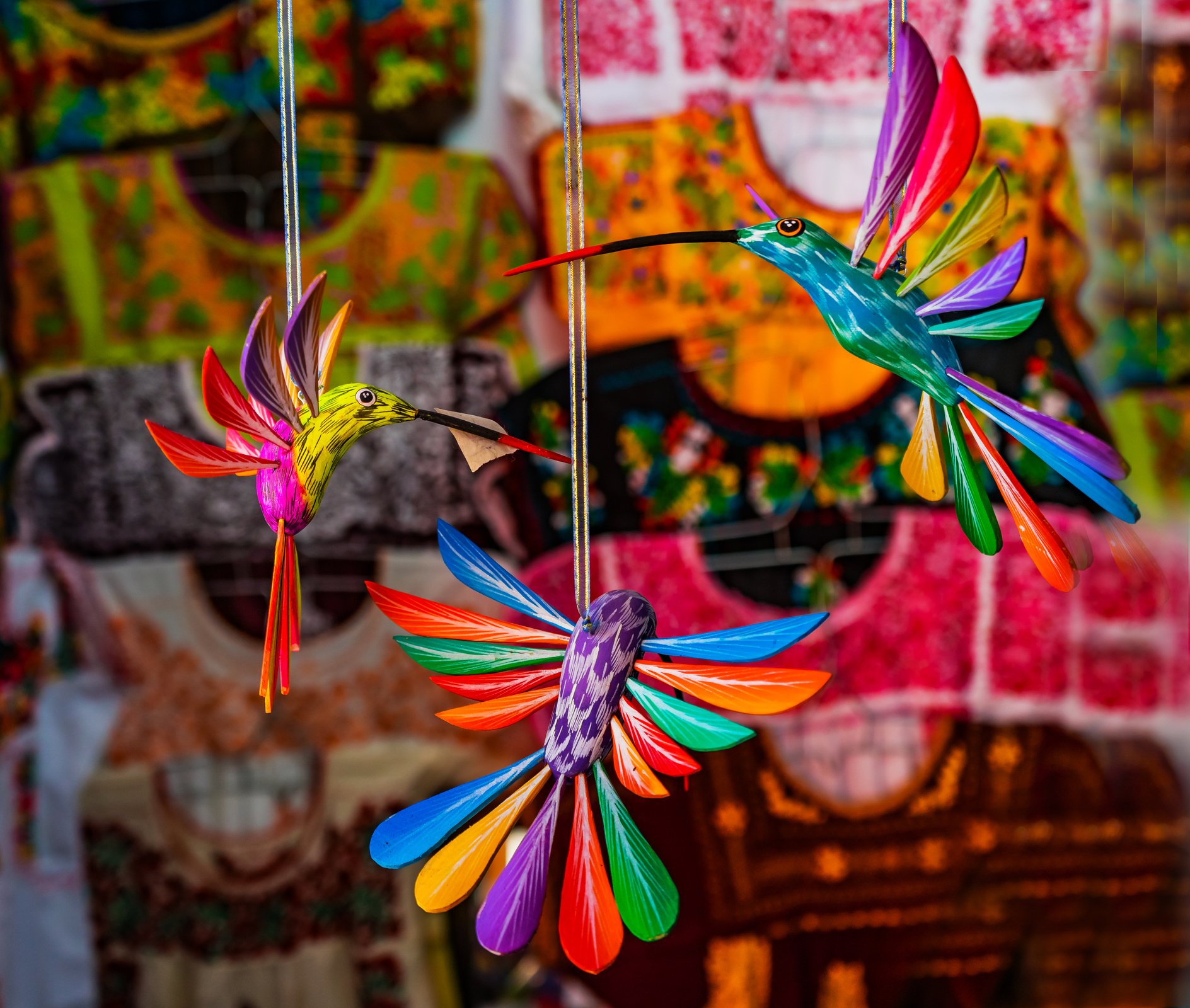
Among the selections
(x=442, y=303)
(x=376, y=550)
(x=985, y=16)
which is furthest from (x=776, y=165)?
(x=376, y=550)

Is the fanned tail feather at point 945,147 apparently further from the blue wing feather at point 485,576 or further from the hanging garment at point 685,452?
the hanging garment at point 685,452

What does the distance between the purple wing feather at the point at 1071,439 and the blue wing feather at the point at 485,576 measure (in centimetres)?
15

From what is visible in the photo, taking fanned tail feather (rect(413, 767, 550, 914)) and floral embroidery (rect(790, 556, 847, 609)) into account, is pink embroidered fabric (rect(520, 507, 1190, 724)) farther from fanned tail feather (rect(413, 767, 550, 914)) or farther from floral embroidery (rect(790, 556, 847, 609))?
fanned tail feather (rect(413, 767, 550, 914))

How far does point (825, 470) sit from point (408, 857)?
0.65 meters

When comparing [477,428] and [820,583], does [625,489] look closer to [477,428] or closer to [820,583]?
[820,583]

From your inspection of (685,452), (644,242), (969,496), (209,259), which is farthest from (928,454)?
(209,259)

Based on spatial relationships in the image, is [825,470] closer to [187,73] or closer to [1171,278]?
[1171,278]

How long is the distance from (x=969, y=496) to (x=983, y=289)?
0.07m

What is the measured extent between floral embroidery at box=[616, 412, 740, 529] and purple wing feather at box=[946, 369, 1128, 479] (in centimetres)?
59

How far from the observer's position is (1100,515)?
0.86m

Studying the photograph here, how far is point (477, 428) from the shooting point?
0.32 meters

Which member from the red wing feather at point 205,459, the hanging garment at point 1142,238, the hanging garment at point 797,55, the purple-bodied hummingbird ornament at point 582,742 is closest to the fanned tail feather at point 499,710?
the purple-bodied hummingbird ornament at point 582,742

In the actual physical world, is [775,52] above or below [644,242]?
above

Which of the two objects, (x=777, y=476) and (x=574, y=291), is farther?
(x=777, y=476)
